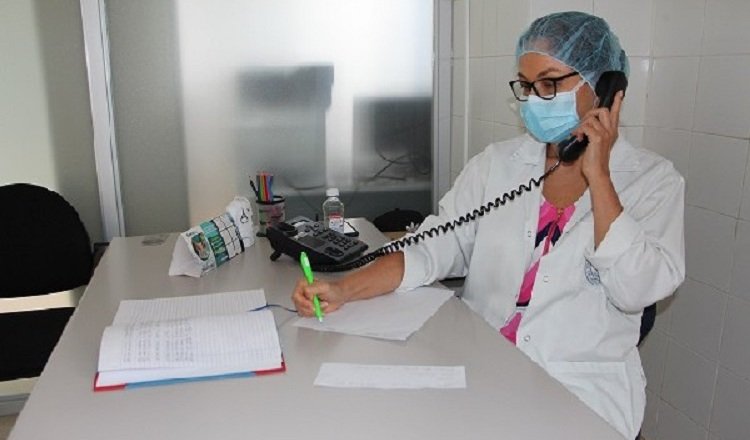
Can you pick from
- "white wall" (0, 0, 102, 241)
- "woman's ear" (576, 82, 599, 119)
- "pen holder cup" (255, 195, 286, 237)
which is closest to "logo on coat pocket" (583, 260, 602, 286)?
"woman's ear" (576, 82, 599, 119)

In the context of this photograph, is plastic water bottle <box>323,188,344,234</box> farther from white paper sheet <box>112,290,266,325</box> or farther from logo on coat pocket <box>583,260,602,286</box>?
logo on coat pocket <box>583,260,602,286</box>

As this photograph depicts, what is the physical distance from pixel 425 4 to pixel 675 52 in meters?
1.03

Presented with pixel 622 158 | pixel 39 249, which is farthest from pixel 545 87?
pixel 39 249

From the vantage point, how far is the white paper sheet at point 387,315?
135 centimetres

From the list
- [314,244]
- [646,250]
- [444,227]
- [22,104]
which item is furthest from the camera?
[22,104]

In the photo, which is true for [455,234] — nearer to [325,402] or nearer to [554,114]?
[554,114]

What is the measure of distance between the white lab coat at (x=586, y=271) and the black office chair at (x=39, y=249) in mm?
1336

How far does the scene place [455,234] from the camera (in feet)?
5.59

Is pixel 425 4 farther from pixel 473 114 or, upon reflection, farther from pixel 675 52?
pixel 675 52

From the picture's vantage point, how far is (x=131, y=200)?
259cm

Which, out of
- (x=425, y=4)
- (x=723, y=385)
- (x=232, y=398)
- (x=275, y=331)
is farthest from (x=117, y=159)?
(x=723, y=385)

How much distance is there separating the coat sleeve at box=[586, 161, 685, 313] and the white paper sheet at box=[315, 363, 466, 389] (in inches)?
15.9

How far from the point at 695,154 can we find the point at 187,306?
4.90 feet

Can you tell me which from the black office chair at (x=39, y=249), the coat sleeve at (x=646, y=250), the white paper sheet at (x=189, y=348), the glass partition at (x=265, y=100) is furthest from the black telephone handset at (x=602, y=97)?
the black office chair at (x=39, y=249)
